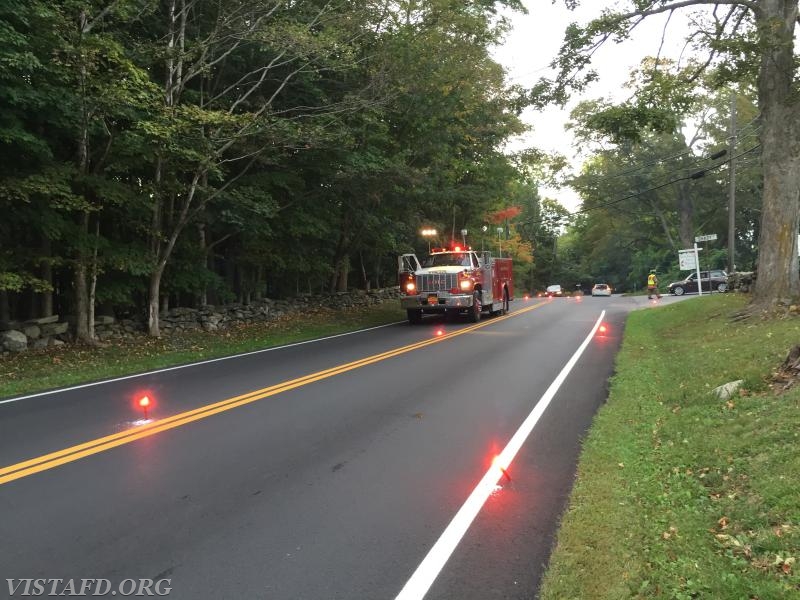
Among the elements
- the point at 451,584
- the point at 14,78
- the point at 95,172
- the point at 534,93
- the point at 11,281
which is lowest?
the point at 451,584

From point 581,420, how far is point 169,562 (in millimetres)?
5018

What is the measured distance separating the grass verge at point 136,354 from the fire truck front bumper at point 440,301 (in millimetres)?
2076

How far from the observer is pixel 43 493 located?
4695 mm

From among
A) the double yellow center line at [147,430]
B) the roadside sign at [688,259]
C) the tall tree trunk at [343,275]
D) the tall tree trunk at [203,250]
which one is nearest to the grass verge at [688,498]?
the double yellow center line at [147,430]

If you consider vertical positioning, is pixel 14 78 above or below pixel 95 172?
above

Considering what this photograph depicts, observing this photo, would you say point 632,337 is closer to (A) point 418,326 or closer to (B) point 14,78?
(A) point 418,326

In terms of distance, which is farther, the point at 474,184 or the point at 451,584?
the point at 474,184

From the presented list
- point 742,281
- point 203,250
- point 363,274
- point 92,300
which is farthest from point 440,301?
point 363,274

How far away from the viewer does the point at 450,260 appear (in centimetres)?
2016

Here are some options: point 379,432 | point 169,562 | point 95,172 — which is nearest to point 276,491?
point 169,562

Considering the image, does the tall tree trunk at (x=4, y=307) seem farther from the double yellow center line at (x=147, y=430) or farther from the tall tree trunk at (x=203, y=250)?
the double yellow center line at (x=147, y=430)

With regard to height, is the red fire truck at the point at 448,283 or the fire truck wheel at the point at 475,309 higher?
the red fire truck at the point at 448,283

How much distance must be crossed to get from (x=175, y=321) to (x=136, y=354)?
4.14 m

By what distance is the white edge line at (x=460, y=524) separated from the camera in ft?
10.9
